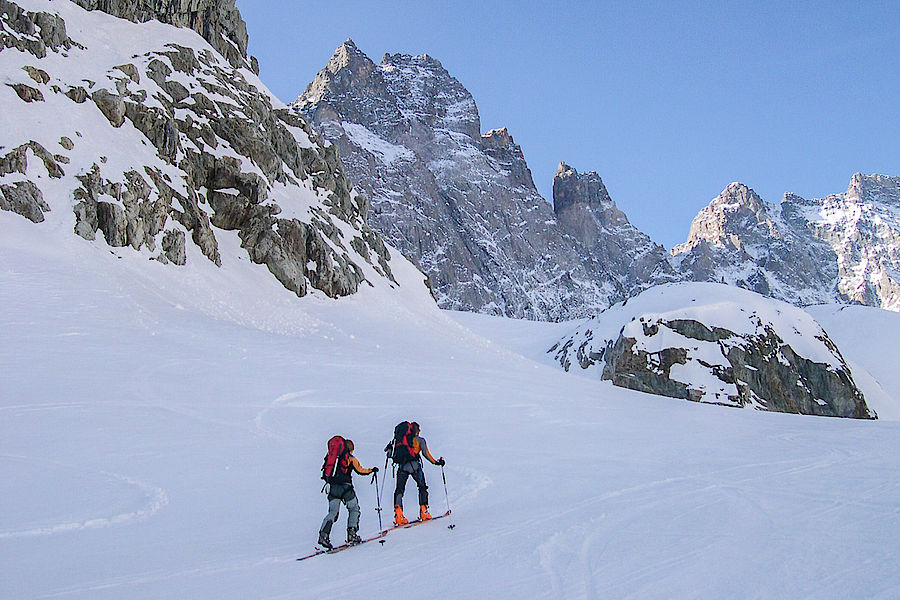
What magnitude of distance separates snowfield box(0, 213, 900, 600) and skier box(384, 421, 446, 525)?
0.53 meters

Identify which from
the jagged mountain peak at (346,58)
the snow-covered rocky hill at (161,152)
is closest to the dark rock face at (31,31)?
the snow-covered rocky hill at (161,152)

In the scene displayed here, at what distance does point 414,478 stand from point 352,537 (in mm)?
1308

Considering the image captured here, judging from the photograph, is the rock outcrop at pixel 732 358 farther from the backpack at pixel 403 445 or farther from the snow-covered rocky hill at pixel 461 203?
the snow-covered rocky hill at pixel 461 203

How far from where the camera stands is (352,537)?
683 centimetres

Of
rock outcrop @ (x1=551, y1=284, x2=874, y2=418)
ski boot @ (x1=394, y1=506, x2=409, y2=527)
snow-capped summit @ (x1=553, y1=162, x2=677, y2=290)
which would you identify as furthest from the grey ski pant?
snow-capped summit @ (x1=553, y1=162, x2=677, y2=290)

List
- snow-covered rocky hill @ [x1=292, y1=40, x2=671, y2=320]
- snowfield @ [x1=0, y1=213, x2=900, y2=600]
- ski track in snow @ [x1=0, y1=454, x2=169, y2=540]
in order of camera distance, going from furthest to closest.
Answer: snow-covered rocky hill @ [x1=292, y1=40, x2=671, y2=320]
ski track in snow @ [x1=0, y1=454, x2=169, y2=540]
snowfield @ [x1=0, y1=213, x2=900, y2=600]

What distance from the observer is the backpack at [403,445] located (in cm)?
801

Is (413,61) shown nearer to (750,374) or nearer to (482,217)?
(482,217)

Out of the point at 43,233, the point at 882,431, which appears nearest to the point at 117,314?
the point at 43,233

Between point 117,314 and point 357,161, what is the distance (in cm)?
12230

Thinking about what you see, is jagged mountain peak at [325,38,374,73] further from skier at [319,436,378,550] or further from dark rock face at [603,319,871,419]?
skier at [319,436,378,550]

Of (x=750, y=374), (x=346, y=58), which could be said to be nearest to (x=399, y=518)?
(x=750, y=374)

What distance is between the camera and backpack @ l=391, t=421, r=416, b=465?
315 inches

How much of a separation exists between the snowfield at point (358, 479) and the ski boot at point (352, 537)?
26 centimetres
